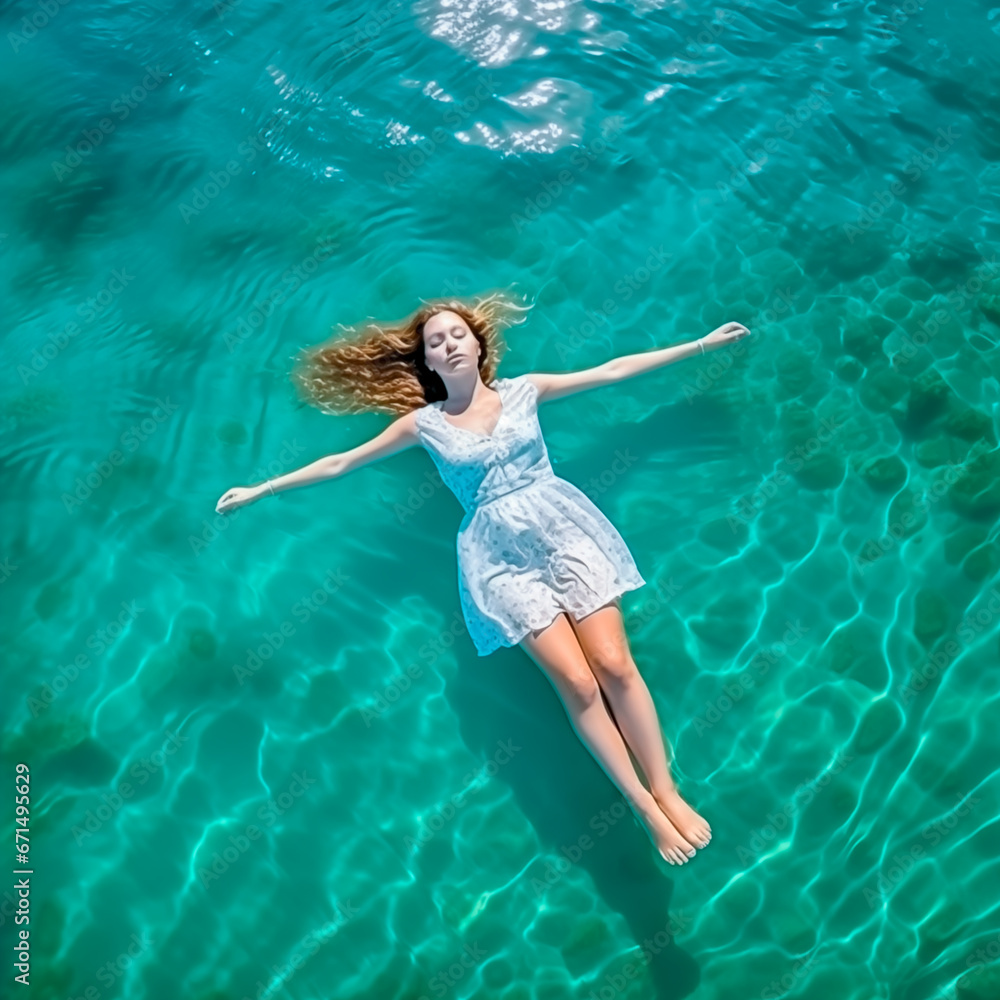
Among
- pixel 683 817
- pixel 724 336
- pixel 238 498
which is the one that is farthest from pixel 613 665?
pixel 238 498

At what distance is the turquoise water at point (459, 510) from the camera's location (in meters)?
6.34

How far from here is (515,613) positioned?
624cm

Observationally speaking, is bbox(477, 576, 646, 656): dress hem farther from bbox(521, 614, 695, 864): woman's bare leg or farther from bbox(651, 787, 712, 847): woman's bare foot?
bbox(651, 787, 712, 847): woman's bare foot

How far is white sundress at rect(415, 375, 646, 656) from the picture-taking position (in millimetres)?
6328

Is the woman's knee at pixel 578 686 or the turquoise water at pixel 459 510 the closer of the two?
the woman's knee at pixel 578 686

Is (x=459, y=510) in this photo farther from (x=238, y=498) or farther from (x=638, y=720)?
(x=638, y=720)

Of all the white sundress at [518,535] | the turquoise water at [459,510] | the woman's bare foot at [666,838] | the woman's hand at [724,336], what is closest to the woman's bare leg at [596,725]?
the woman's bare foot at [666,838]

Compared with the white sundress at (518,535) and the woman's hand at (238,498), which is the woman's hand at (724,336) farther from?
the woman's hand at (238,498)

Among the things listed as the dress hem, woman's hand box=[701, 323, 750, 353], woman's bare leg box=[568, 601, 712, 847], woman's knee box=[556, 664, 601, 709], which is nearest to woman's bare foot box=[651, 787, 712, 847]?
woman's bare leg box=[568, 601, 712, 847]

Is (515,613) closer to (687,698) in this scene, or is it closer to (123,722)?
(687,698)

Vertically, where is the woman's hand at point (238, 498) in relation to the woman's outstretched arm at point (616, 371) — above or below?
above

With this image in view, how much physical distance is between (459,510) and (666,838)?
112 inches

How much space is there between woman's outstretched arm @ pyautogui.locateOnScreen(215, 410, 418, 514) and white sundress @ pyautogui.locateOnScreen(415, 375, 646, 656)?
13cm

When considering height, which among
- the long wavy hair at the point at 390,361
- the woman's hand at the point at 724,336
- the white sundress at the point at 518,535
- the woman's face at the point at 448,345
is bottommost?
the white sundress at the point at 518,535
